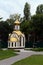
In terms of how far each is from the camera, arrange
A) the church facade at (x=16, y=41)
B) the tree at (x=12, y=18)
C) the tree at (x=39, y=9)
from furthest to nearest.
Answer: the tree at (x=12, y=18) < the tree at (x=39, y=9) < the church facade at (x=16, y=41)

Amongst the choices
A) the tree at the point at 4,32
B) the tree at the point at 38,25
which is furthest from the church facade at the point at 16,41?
the tree at the point at 4,32

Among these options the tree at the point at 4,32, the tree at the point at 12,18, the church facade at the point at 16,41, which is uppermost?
the tree at the point at 12,18

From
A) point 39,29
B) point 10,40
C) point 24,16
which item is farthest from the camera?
point 24,16

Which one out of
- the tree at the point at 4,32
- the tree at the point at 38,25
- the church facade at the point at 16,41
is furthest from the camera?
the tree at the point at 4,32

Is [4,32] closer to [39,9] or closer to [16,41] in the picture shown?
[39,9]

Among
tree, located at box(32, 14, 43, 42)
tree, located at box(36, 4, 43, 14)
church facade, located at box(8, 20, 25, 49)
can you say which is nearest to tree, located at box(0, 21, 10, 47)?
tree, located at box(32, 14, 43, 42)

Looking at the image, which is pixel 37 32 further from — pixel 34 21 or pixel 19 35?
pixel 19 35

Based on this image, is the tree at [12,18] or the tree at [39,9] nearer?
the tree at [39,9]

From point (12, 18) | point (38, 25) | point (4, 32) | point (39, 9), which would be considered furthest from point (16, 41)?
point (12, 18)

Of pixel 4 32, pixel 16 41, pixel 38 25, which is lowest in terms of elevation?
pixel 16 41

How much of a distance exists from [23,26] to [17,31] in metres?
18.5

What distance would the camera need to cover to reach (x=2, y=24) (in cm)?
8169

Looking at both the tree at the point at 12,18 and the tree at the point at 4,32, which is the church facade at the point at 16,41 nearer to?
the tree at the point at 4,32

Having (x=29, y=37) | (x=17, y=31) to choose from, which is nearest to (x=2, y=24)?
(x=29, y=37)
